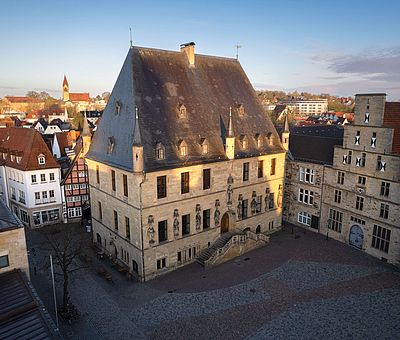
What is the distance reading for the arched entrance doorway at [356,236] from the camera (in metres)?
35.4

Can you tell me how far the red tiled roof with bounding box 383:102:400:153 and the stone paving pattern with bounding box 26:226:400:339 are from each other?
1193cm

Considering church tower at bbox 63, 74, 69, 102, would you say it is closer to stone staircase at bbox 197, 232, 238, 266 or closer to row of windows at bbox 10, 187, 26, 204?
row of windows at bbox 10, 187, 26, 204

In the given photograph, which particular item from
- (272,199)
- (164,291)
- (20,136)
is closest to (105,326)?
(164,291)

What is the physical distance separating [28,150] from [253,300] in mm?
33951

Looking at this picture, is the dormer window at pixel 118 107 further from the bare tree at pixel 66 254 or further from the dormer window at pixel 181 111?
the bare tree at pixel 66 254

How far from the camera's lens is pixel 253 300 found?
26.7m

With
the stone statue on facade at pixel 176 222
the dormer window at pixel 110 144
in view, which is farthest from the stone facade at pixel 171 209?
the dormer window at pixel 110 144

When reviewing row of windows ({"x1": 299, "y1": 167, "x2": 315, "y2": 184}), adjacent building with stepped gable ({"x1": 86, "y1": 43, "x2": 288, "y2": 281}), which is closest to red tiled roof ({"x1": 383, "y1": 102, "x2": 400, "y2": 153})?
row of windows ({"x1": 299, "y1": 167, "x2": 315, "y2": 184})

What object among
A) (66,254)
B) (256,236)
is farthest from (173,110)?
(66,254)

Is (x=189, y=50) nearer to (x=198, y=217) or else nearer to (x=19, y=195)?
(x=198, y=217)

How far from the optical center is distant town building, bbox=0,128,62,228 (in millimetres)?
42094

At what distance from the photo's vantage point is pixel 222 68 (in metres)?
39.7

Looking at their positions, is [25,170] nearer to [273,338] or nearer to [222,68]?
[222,68]

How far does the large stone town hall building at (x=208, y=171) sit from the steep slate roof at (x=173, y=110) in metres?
0.13
